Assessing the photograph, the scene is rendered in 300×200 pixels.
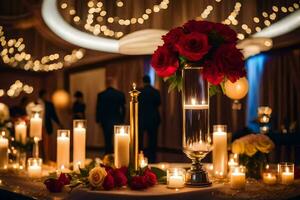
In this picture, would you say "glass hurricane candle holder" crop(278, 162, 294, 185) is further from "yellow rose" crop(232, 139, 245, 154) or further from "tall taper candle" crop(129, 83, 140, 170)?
"tall taper candle" crop(129, 83, 140, 170)

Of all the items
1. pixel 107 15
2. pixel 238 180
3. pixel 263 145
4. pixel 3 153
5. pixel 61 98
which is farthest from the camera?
pixel 61 98

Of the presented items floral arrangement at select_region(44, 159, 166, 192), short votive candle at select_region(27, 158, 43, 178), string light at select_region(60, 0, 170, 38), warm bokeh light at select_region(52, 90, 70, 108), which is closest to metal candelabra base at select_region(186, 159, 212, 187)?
floral arrangement at select_region(44, 159, 166, 192)

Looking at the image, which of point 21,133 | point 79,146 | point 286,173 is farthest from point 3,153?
point 286,173

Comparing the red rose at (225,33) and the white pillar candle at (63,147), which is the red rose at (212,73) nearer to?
the red rose at (225,33)

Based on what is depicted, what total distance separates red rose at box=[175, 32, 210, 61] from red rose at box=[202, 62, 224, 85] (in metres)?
0.05

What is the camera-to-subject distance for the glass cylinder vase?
1.98 meters

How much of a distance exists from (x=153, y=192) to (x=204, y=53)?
552 mm

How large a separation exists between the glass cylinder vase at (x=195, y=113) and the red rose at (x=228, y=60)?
3.7 inches

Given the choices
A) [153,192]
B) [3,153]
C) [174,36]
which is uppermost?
[174,36]

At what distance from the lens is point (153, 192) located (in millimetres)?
1706

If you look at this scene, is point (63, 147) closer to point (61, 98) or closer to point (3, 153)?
point (3, 153)

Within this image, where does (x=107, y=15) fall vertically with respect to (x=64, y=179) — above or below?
above

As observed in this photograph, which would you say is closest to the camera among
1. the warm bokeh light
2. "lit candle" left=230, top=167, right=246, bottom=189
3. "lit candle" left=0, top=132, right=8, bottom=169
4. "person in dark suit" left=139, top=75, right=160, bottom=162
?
"lit candle" left=230, top=167, right=246, bottom=189

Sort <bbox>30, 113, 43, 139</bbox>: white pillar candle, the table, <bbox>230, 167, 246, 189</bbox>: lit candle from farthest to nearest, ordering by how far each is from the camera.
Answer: <bbox>30, 113, 43, 139</bbox>: white pillar candle, <bbox>230, 167, 246, 189</bbox>: lit candle, the table
